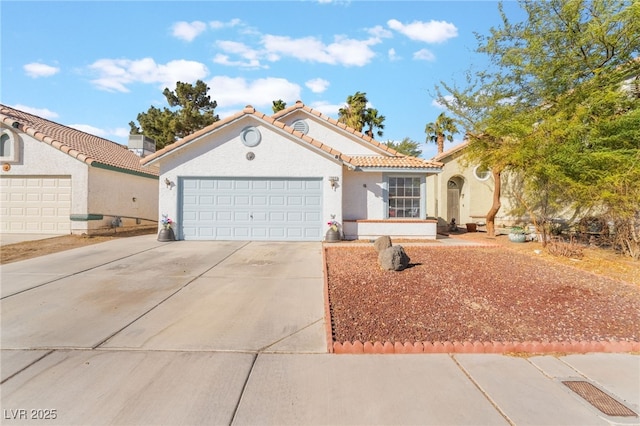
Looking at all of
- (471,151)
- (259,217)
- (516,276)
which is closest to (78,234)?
(259,217)

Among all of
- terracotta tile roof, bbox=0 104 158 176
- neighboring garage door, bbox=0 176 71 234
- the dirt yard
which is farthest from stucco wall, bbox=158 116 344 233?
neighboring garage door, bbox=0 176 71 234

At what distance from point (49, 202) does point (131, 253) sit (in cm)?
734

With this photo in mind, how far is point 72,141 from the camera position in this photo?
14.8m

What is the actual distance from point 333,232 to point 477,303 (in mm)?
6926

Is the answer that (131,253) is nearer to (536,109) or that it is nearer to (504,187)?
(536,109)

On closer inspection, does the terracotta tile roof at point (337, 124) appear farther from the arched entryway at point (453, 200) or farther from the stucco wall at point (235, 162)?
the arched entryway at point (453, 200)

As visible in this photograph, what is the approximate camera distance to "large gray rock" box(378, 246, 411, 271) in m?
7.30

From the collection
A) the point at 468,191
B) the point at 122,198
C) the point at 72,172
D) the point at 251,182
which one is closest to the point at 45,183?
the point at 72,172

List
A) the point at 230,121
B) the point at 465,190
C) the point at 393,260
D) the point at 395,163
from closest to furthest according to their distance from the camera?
the point at 393,260
the point at 230,121
the point at 395,163
the point at 465,190

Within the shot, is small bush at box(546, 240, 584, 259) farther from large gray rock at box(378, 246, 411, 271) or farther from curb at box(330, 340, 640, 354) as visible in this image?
curb at box(330, 340, 640, 354)

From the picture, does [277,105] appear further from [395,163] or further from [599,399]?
[599,399]

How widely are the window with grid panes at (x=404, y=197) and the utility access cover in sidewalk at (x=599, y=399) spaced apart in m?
10.2

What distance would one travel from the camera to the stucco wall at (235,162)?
12.0m

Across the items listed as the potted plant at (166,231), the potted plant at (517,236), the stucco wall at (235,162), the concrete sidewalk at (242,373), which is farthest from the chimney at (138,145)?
the potted plant at (517,236)
